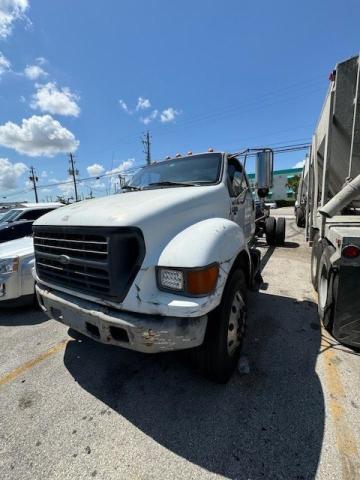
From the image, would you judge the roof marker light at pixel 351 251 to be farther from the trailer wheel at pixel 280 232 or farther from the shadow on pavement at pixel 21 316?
the trailer wheel at pixel 280 232

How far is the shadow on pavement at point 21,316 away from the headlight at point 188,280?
3078mm

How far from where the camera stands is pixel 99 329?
2057 mm

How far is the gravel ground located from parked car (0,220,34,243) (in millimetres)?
4365

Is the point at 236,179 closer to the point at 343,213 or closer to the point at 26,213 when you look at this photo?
the point at 343,213

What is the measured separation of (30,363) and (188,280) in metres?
2.38

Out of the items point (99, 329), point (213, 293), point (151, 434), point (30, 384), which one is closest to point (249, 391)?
point (151, 434)

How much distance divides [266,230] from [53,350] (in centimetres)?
757

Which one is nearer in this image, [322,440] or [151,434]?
[322,440]

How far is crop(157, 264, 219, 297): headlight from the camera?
6.19 feet

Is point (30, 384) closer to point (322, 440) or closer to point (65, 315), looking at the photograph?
point (65, 315)

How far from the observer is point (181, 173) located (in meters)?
3.53

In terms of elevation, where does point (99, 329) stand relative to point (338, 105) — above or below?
below

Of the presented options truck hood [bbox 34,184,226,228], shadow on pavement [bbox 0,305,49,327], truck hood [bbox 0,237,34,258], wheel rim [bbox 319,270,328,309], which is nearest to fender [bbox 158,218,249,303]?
truck hood [bbox 34,184,226,228]

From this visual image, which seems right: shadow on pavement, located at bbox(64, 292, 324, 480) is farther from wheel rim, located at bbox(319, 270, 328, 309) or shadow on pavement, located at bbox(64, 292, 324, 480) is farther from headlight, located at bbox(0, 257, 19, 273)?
headlight, located at bbox(0, 257, 19, 273)
